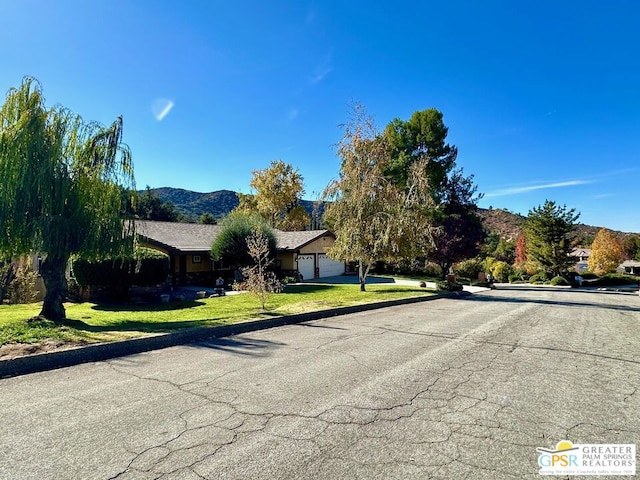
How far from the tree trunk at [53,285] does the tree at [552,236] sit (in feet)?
132

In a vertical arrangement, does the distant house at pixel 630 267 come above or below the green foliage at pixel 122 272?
below

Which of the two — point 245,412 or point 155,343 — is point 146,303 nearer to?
point 155,343

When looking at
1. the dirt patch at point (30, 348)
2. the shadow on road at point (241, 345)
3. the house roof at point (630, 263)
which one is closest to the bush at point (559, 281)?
the shadow on road at point (241, 345)

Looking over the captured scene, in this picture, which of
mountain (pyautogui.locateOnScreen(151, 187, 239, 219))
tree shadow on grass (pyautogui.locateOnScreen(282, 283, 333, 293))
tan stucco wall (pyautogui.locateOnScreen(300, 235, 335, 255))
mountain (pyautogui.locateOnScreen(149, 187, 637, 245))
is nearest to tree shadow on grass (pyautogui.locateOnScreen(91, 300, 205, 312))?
tree shadow on grass (pyautogui.locateOnScreen(282, 283, 333, 293))

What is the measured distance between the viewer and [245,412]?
Result: 4.12m

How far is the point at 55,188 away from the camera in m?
9.82

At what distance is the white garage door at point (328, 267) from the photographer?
32.0 metres

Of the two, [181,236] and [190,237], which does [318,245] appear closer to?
[190,237]

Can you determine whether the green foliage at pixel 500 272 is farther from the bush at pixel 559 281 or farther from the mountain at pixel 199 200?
the mountain at pixel 199 200

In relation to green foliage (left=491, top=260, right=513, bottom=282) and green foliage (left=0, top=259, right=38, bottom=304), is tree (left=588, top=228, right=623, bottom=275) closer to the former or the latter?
green foliage (left=491, top=260, right=513, bottom=282)

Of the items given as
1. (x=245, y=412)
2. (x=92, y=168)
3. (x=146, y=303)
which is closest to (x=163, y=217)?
(x=146, y=303)

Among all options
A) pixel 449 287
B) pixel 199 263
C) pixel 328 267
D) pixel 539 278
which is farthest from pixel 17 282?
pixel 539 278

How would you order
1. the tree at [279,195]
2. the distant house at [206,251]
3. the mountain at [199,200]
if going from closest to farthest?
the distant house at [206,251]
the tree at [279,195]
the mountain at [199,200]

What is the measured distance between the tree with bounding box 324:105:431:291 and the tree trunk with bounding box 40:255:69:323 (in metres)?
12.3
